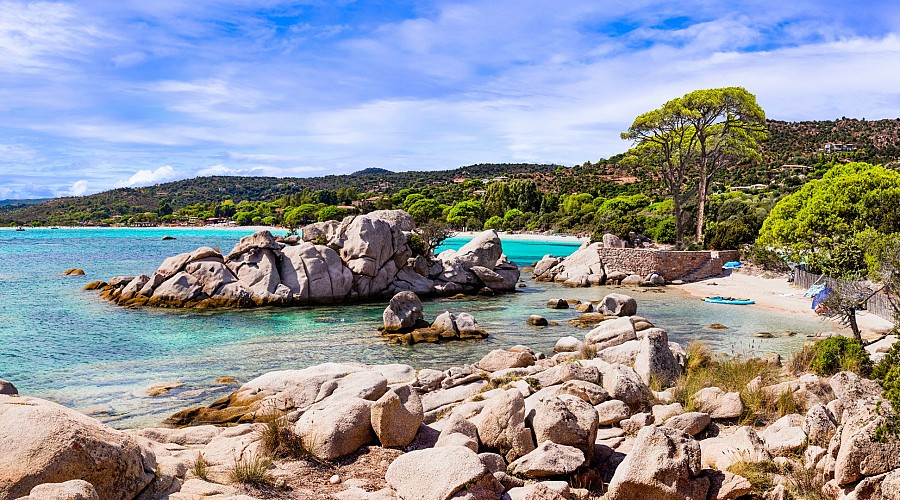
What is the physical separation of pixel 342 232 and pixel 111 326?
13.8m

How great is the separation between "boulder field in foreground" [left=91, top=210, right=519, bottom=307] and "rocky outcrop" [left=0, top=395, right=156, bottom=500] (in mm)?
25034

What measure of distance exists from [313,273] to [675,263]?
2288cm

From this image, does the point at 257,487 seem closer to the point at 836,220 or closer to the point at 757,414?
the point at 757,414

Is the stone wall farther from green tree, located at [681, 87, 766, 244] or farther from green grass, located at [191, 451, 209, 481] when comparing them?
green grass, located at [191, 451, 209, 481]

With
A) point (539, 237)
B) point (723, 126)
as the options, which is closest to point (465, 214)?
point (539, 237)

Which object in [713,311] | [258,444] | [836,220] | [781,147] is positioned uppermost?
[781,147]

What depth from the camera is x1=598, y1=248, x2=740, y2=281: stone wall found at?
127 ft

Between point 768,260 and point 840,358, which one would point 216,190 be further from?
point 840,358

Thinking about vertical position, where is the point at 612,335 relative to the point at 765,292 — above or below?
above

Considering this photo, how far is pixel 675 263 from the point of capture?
38781 mm

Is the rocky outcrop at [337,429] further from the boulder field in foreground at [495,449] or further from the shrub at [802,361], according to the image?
the shrub at [802,361]

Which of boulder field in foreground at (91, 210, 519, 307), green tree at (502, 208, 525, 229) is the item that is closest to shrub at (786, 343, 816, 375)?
boulder field in foreground at (91, 210, 519, 307)

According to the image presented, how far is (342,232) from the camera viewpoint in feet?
118

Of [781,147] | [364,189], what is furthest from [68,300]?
[364,189]
